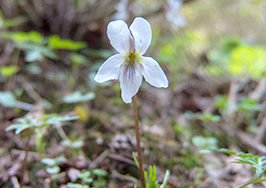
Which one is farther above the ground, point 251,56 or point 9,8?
point 9,8

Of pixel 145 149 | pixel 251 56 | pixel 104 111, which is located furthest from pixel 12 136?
pixel 251 56

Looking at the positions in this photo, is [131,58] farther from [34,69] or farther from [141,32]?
[34,69]

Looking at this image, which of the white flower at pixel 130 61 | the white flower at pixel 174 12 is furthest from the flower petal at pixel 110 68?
the white flower at pixel 174 12

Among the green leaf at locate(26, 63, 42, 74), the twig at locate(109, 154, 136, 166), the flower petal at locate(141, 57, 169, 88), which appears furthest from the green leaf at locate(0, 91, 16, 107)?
the flower petal at locate(141, 57, 169, 88)

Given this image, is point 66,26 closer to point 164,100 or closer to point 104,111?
point 104,111

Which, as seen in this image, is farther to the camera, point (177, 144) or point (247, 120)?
point (247, 120)

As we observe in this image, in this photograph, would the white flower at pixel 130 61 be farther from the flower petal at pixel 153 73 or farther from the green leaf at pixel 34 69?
the green leaf at pixel 34 69

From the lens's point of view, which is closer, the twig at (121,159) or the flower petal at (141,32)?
the flower petal at (141,32)
